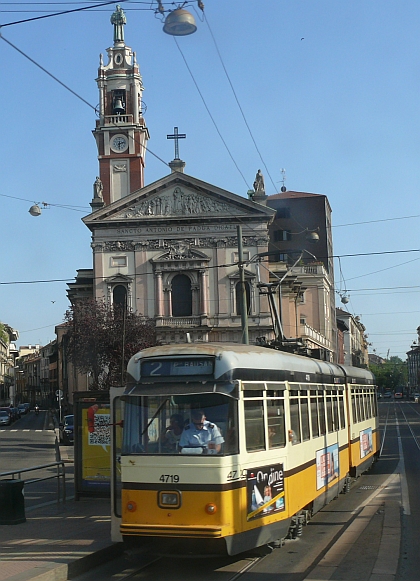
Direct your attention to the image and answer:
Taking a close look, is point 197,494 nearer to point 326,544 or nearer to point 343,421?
point 326,544

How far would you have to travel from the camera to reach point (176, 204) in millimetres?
60812

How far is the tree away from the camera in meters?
45.3

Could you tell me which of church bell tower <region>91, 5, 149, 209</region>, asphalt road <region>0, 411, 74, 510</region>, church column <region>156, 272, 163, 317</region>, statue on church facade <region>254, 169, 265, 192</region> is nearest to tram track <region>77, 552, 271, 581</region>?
asphalt road <region>0, 411, 74, 510</region>

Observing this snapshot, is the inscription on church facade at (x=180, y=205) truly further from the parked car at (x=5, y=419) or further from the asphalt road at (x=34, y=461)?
the asphalt road at (x=34, y=461)

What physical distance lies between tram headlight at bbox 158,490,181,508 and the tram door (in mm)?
765

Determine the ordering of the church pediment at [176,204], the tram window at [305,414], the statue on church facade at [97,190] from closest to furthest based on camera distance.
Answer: the tram window at [305,414] < the church pediment at [176,204] < the statue on church facade at [97,190]

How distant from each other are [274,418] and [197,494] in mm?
1650

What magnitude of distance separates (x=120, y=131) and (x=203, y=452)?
214 ft

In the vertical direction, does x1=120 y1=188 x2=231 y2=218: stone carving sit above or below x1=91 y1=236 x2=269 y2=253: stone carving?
above

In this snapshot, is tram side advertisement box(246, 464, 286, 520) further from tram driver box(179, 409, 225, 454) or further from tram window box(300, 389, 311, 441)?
tram window box(300, 389, 311, 441)

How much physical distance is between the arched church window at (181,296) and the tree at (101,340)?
13249mm

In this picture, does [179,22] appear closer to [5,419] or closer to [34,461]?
[34,461]

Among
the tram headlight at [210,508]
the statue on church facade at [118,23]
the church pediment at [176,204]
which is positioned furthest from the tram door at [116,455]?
the statue on church facade at [118,23]

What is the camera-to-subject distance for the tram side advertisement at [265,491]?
9.27 metres
